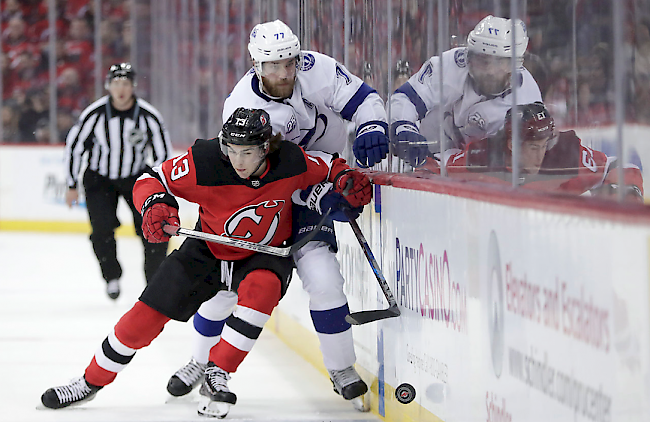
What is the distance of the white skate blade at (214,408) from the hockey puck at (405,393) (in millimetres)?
560

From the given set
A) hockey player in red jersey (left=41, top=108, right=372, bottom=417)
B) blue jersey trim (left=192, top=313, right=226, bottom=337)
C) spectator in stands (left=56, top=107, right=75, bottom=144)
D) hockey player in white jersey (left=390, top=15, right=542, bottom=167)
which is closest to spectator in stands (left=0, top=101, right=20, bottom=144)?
spectator in stands (left=56, top=107, right=75, bottom=144)

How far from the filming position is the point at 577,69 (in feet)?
5.79

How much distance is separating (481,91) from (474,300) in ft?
1.67

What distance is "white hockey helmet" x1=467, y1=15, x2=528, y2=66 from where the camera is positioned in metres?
1.93

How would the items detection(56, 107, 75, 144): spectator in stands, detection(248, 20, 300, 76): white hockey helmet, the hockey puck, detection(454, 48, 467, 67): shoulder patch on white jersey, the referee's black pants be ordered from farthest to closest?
detection(56, 107, 75, 144): spectator in stands, the referee's black pants, detection(248, 20, 300, 76): white hockey helmet, the hockey puck, detection(454, 48, 467, 67): shoulder patch on white jersey

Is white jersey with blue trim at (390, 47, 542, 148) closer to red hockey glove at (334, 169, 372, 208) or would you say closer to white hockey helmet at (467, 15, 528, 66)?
white hockey helmet at (467, 15, 528, 66)

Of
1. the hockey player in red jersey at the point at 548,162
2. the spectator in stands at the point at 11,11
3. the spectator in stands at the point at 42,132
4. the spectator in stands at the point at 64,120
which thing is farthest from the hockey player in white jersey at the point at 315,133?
the spectator in stands at the point at 11,11

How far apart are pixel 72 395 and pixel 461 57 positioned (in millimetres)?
1583

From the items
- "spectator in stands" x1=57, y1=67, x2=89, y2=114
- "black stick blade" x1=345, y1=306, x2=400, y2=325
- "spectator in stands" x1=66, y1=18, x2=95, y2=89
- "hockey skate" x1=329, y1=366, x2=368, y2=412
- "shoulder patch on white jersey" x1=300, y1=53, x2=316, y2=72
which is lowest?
"hockey skate" x1=329, y1=366, x2=368, y2=412

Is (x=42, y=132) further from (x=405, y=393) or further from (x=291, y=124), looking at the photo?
(x=405, y=393)

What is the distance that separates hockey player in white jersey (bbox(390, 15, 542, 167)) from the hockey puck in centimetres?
64

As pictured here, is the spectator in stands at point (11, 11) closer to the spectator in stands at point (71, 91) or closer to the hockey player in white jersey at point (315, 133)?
the spectator in stands at point (71, 91)

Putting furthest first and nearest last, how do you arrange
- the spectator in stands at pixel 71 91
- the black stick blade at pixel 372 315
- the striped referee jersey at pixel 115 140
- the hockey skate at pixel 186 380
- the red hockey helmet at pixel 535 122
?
the spectator in stands at pixel 71 91 → the striped referee jersey at pixel 115 140 → the hockey skate at pixel 186 380 → the black stick blade at pixel 372 315 → the red hockey helmet at pixel 535 122

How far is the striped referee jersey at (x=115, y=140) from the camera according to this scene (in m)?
5.29
